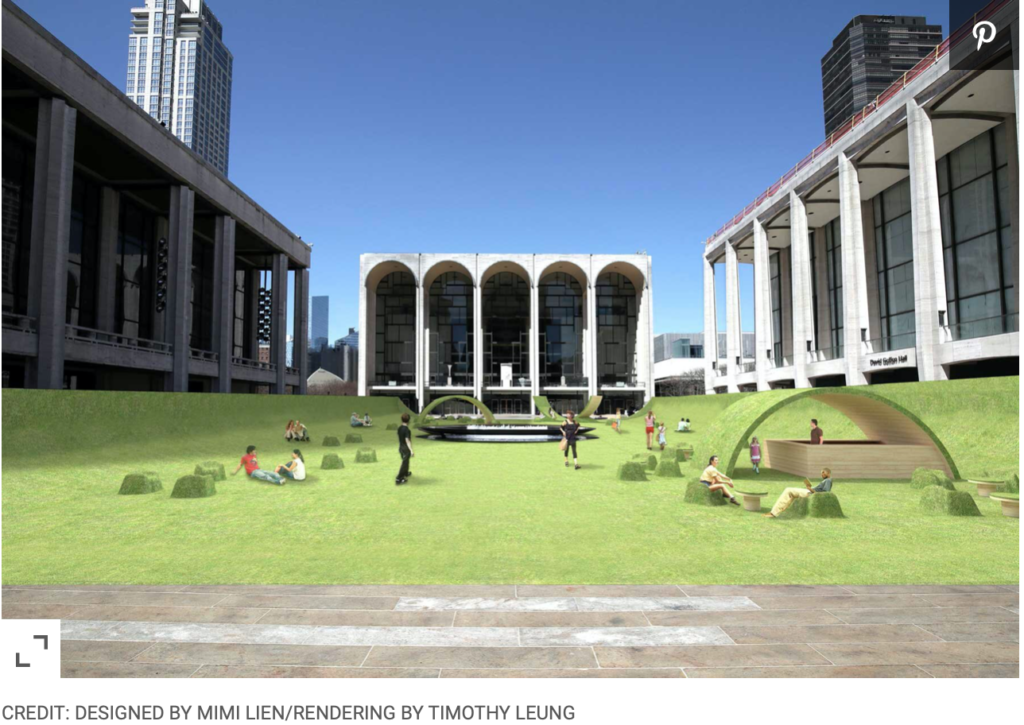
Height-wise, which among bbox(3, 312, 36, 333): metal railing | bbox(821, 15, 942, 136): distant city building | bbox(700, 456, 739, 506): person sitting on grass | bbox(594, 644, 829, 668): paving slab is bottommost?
bbox(594, 644, 829, 668): paving slab

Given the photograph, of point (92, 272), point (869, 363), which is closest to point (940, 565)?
point (869, 363)

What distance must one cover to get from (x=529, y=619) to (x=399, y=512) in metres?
6.09

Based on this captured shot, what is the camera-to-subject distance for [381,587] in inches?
236

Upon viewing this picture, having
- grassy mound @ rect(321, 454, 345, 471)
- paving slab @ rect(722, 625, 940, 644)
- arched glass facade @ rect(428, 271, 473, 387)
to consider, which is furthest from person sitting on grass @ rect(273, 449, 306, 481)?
arched glass facade @ rect(428, 271, 473, 387)

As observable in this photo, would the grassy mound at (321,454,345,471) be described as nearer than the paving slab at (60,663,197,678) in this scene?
No

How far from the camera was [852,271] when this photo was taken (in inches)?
1469

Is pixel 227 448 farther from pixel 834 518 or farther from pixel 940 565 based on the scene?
pixel 940 565

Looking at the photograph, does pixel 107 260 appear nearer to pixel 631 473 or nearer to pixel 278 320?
pixel 278 320

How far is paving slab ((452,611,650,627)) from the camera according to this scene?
→ 15.9 feet

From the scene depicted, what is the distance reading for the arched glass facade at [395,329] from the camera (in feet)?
260

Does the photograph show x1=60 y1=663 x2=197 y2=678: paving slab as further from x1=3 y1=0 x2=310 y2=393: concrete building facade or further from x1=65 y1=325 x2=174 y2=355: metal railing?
x1=65 y1=325 x2=174 y2=355: metal railing

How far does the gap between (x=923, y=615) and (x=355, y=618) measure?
4901mm

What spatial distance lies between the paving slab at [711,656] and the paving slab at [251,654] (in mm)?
1807

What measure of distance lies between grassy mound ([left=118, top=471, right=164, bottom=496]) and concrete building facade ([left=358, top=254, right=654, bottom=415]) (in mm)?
59369
